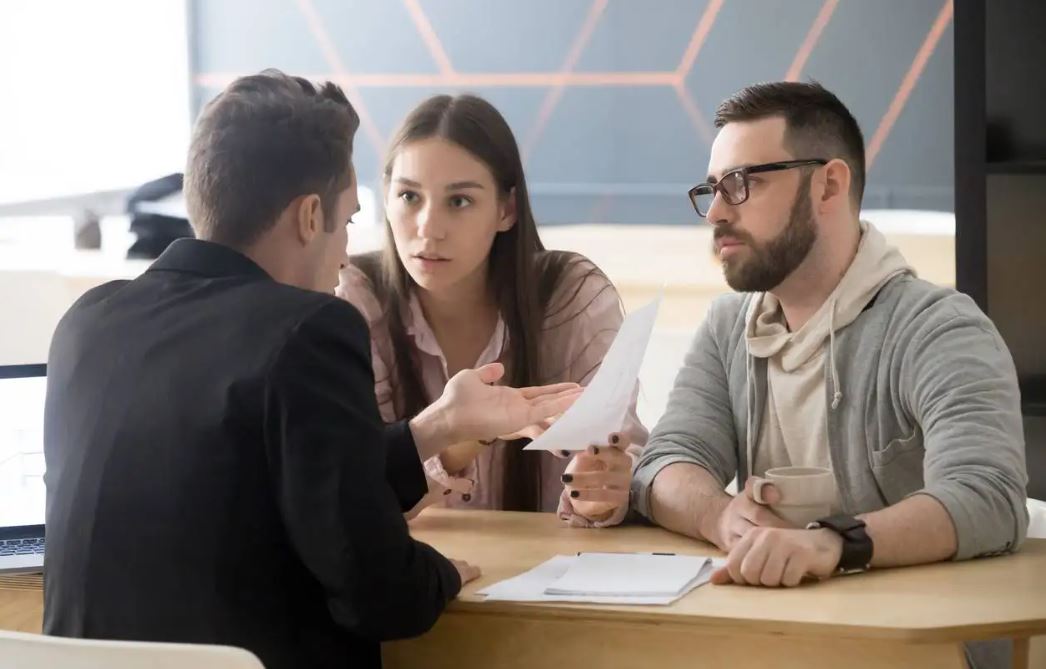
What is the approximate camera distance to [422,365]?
249 centimetres

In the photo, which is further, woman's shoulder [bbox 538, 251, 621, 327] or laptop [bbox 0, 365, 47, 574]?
woman's shoulder [bbox 538, 251, 621, 327]

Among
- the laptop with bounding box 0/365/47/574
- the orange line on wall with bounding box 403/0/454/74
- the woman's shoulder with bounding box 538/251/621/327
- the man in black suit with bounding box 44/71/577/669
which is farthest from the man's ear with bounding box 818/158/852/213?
the orange line on wall with bounding box 403/0/454/74

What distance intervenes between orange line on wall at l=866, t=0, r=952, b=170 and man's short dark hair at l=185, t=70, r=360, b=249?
116 inches

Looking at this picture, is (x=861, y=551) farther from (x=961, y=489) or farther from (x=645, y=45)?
(x=645, y=45)

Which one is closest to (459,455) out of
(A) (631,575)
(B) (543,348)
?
(B) (543,348)

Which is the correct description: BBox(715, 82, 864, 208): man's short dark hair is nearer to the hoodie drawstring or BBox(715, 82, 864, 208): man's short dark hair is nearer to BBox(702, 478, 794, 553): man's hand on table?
the hoodie drawstring

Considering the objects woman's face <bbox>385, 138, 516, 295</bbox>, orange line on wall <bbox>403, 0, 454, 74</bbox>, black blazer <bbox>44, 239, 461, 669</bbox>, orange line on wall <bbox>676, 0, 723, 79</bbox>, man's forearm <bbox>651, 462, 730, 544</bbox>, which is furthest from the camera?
orange line on wall <bbox>403, 0, 454, 74</bbox>

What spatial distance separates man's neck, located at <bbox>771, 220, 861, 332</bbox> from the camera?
215 centimetres

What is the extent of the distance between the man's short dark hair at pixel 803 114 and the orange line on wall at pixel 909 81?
2101 mm

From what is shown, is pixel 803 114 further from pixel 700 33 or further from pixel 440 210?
pixel 700 33

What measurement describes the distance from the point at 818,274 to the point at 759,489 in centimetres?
50

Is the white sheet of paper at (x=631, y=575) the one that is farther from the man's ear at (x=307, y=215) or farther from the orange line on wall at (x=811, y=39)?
the orange line on wall at (x=811, y=39)

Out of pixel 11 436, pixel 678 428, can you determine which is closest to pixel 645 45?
pixel 678 428

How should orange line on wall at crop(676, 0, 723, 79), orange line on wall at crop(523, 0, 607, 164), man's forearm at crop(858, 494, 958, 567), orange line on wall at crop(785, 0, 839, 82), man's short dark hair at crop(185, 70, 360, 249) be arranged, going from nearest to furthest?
man's short dark hair at crop(185, 70, 360, 249)
man's forearm at crop(858, 494, 958, 567)
orange line on wall at crop(785, 0, 839, 82)
orange line on wall at crop(676, 0, 723, 79)
orange line on wall at crop(523, 0, 607, 164)
